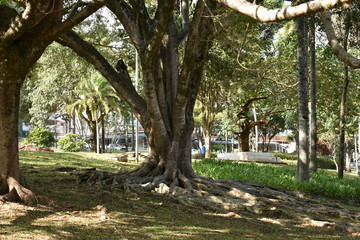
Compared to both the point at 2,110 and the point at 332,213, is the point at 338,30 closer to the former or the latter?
the point at 332,213

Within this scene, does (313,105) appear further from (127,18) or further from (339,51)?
(339,51)

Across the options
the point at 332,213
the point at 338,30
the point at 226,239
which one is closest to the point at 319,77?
the point at 338,30

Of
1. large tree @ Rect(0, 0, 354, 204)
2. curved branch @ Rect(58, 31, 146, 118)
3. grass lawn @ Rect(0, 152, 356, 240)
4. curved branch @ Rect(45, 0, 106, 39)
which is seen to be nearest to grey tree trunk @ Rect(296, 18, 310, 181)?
large tree @ Rect(0, 0, 354, 204)

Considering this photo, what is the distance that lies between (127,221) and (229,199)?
324 cm

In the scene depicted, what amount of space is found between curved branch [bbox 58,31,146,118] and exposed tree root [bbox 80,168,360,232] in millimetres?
1873

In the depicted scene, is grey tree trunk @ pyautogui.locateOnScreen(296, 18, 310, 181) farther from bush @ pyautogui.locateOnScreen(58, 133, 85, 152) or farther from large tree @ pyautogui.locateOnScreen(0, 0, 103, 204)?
bush @ pyautogui.locateOnScreen(58, 133, 85, 152)

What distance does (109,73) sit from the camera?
9695 millimetres

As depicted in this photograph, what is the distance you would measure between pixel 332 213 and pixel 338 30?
33.7 feet

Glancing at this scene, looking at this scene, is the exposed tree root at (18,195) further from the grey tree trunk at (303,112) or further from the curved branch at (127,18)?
the grey tree trunk at (303,112)

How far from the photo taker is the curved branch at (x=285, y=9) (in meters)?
3.65

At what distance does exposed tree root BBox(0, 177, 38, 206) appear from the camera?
609 cm

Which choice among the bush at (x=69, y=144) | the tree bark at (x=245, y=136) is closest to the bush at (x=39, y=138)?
the bush at (x=69, y=144)

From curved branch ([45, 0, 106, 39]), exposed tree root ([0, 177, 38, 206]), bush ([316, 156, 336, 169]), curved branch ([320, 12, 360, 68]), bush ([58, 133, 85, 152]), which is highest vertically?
curved branch ([45, 0, 106, 39])

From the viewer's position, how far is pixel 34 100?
3675 centimetres
